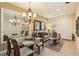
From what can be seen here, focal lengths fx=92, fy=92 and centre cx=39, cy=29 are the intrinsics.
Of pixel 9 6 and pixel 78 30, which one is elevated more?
pixel 9 6

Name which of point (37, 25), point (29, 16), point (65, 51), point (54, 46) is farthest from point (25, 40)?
point (65, 51)

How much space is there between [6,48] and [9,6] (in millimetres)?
816

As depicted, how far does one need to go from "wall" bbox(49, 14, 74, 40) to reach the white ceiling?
10 centimetres

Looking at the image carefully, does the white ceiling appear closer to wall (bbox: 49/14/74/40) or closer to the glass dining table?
wall (bbox: 49/14/74/40)

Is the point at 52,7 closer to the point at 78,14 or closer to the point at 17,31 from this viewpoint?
the point at 78,14

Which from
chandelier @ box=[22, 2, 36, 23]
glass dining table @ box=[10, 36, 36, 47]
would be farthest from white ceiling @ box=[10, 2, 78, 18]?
glass dining table @ box=[10, 36, 36, 47]

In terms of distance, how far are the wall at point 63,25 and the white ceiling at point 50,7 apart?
104 millimetres

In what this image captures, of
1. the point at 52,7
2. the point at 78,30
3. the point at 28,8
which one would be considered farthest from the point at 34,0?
the point at 78,30

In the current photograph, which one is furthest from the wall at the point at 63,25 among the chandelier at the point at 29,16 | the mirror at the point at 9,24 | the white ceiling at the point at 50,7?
the mirror at the point at 9,24

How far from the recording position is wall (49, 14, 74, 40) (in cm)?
192

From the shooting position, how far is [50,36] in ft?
6.93

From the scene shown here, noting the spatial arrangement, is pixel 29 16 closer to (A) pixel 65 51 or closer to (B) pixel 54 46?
(B) pixel 54 46

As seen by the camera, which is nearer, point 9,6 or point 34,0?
point 34,0

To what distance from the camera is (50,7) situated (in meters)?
1.85
